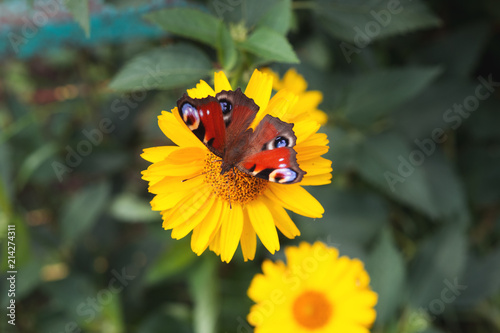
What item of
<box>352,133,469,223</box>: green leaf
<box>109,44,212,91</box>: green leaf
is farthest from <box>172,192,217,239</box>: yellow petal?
<box>352,133,469,223</box>: green leaf

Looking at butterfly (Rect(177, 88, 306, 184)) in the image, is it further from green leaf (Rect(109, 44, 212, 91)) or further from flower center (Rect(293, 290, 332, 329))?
flower center (Rect(293, 290, 332, 329))

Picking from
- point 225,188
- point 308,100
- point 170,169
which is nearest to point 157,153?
point 170,169

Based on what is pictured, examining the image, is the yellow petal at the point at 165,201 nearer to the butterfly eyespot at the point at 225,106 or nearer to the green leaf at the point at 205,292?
the butterfly eyespot at the point at 225,106

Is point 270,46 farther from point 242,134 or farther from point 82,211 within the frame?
point 82,211

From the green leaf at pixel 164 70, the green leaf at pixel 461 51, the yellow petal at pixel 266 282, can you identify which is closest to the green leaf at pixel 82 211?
the yellow petal at pixel 266 282

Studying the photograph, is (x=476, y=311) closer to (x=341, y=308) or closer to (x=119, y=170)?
(x=341, y=308)
